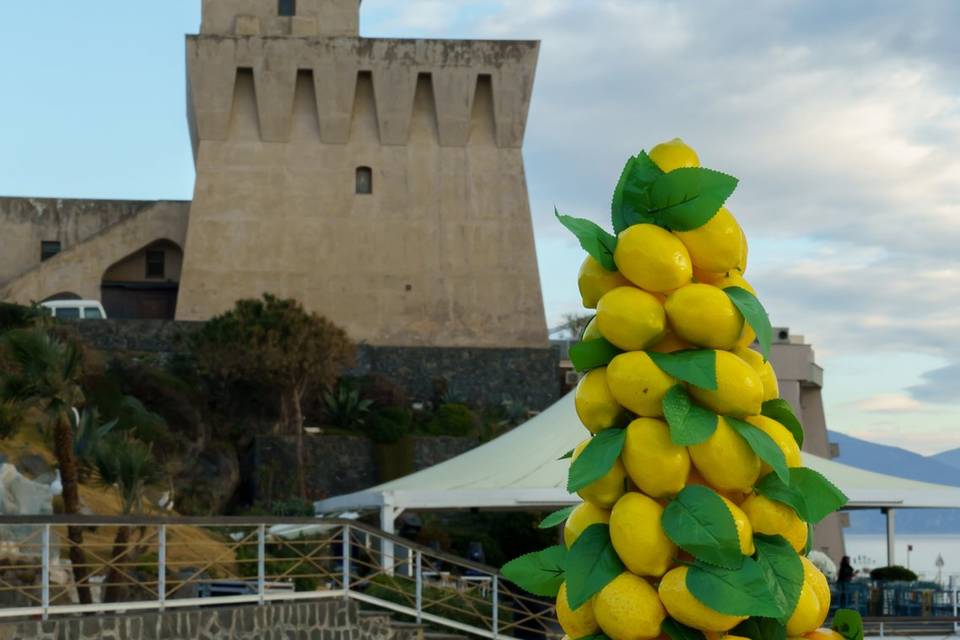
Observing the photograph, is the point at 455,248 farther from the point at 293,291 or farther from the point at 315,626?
the point at 315,626

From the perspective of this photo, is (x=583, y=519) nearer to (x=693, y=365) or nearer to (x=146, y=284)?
(x=693, y=365)

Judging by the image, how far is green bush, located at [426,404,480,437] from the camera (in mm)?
40125

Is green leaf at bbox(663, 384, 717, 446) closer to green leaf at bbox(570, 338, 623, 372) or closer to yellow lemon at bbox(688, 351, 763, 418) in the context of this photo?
yellow lemon at bbox(688, 351, 763, 418)

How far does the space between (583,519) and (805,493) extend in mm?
752

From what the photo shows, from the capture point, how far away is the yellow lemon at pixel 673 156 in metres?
5.74

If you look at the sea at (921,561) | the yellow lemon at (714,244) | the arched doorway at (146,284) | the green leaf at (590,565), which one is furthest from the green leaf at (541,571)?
the arched doorway at (146,284)

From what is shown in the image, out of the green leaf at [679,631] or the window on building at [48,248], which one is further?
the window on building at [48,248]

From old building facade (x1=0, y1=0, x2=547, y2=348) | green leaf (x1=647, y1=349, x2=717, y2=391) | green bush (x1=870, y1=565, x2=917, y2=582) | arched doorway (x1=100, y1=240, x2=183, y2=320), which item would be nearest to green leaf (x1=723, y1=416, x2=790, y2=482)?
green leaf (x1=647, y1=349, x2=717, y2=391)

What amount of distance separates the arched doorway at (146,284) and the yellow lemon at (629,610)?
44.8 m

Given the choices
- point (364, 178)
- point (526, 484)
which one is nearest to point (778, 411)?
point (526, 484)

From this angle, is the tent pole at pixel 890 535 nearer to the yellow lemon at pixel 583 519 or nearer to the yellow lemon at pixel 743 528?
the yellow lemon at pixel 583 519

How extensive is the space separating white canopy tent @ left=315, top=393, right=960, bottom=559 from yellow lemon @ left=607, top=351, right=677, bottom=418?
12.5 metres

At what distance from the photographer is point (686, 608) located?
5.29 m

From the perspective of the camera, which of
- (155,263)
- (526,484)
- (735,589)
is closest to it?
(735,589)
